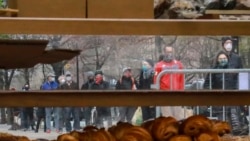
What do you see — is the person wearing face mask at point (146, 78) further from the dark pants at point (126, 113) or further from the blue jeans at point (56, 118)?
the blue jeans at point (56, 118)

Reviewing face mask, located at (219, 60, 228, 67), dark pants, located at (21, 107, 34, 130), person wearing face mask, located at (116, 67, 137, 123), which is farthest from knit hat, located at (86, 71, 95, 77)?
face mask, located at (219, 60, 228, 67)

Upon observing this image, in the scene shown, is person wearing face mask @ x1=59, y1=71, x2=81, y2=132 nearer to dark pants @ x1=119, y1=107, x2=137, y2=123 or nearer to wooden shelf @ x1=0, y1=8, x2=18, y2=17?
dark pants @ x1=119, y1=107, x2=137, y2=123

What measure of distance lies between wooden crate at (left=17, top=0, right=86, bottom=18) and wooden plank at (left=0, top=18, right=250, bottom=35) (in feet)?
0.22

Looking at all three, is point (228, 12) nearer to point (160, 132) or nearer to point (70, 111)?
point (160, 132)

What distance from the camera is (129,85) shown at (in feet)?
13.0

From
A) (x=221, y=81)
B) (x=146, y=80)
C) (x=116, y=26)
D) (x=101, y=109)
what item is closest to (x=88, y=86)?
(x=101, y=109)

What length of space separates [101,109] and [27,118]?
581 millimetres

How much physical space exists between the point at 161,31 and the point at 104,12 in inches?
5.1

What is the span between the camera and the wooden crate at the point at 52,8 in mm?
1137

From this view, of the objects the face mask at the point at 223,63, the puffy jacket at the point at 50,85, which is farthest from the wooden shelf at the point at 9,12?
the face mask at the point at 223,63

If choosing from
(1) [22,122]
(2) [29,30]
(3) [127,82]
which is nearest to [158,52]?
(3) [127,82]

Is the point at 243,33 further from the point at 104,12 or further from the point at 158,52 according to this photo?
the point at 158,52

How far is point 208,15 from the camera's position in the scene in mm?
1305

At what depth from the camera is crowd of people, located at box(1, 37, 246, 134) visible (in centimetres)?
357
